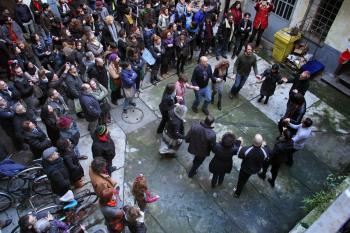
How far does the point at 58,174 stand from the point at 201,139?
2728mm

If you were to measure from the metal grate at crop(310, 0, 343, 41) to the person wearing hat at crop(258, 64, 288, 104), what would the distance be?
3.37m

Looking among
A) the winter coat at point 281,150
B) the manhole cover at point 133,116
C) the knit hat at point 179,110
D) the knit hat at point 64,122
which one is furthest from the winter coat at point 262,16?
the knit hat at point 64,122

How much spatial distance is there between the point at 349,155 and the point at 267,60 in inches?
173

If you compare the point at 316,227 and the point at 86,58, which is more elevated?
the point at 316,227

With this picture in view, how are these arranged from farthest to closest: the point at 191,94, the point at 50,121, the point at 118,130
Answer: the point at 191,94, the point at 118,130, the point at 50,121

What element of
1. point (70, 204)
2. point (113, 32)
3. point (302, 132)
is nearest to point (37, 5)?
point (113, 32)

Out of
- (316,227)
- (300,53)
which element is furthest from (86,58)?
(300,53)

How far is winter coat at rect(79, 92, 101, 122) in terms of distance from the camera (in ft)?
22.6

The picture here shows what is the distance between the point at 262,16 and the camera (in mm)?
10867

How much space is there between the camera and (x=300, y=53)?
1073 centimetres

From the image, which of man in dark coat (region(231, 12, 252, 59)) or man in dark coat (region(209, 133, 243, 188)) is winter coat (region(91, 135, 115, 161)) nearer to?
man in dark coat (region(209, 133, 243, 188))

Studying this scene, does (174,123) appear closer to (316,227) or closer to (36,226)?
(36,226)

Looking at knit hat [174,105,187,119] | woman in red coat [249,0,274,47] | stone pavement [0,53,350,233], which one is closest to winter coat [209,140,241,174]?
stone pavement [0,53,350,233]

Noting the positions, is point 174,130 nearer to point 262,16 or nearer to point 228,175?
point 228,175
